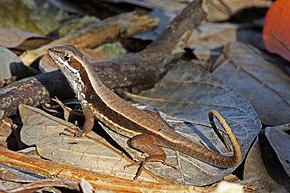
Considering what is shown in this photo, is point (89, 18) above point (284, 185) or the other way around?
above

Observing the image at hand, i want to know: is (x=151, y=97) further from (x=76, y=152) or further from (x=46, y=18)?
(x=46, y=18)

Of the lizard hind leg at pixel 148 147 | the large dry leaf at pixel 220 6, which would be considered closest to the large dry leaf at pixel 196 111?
the lizard hind leg at pixel 148 147

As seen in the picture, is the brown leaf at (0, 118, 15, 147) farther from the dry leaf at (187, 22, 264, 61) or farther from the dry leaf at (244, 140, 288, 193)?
the dry leaf at (187, 22, 264, 61)

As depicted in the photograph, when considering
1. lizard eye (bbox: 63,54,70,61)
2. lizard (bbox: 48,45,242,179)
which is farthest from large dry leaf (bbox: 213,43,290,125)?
lizard eye (bbox: 63,54,70,61)

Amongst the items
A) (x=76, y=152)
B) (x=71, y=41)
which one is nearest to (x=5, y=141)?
(x=76, y=152)

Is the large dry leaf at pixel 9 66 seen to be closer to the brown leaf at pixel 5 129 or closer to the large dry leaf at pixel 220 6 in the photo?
the brown leaf at pixel 5 129

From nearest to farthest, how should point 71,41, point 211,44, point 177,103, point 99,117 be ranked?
point 99,117
point 177,103
point 71,41
point 211,44
